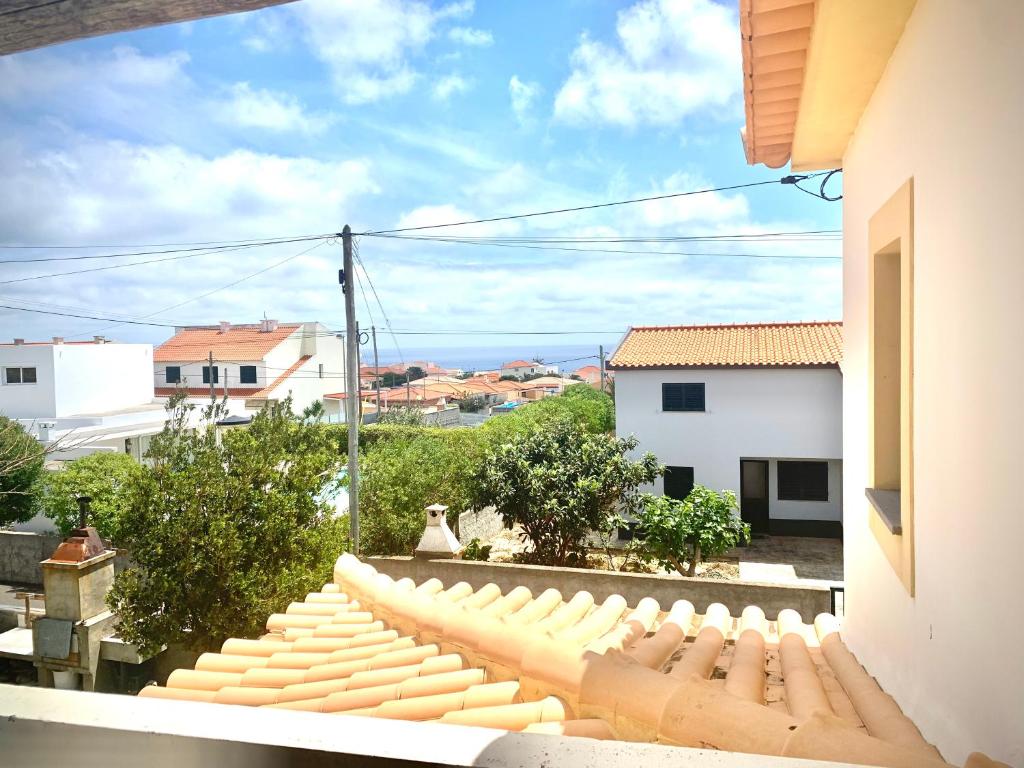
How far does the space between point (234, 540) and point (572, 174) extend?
70.4 ft

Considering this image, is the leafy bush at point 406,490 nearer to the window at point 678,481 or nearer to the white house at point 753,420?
the white house at point 753,420

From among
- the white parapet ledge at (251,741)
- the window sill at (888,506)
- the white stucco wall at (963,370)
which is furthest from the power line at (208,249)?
the white parapet ledge at (251,741)

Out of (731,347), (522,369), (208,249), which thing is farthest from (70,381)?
(522,369)

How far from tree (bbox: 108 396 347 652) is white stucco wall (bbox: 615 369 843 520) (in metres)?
9.83

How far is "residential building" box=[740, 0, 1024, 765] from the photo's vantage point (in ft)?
5.81

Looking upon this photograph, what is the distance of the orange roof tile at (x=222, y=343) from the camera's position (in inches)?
1714

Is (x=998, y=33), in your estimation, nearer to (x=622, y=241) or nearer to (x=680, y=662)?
(x=680, y=662)

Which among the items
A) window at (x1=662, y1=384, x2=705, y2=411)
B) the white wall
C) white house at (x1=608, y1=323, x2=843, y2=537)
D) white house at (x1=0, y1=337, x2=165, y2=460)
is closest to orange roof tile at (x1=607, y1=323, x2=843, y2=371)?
white house at (x1=608, y1=323, x2=843, y2=537)

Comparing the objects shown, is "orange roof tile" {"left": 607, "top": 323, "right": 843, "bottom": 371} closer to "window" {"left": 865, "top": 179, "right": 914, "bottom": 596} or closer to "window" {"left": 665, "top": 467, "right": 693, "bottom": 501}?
"window" {"left": 665, "top": 467, "right": 693, "bottom": 501}

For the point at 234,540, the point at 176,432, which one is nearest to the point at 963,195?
the point at 234,540

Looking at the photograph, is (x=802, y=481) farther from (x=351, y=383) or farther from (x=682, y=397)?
(x=351, y=383)

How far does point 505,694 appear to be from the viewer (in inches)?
113

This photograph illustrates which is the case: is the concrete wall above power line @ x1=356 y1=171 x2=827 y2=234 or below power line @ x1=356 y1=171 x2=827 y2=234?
below

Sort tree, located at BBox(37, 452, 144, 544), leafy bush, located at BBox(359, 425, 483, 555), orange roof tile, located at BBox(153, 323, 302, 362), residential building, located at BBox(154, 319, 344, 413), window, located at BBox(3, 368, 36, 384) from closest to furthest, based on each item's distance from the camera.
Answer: leafy bush, located at BBox(359, 425, 483, 555), tree, located at BBox(37, 452, 144, 544), window, located at BBox(3, 368, 36, 384), residential building, located at BBox(154, 319, 344, 413), orange roof tile, located at BBox(153, 323, 302, 362)
